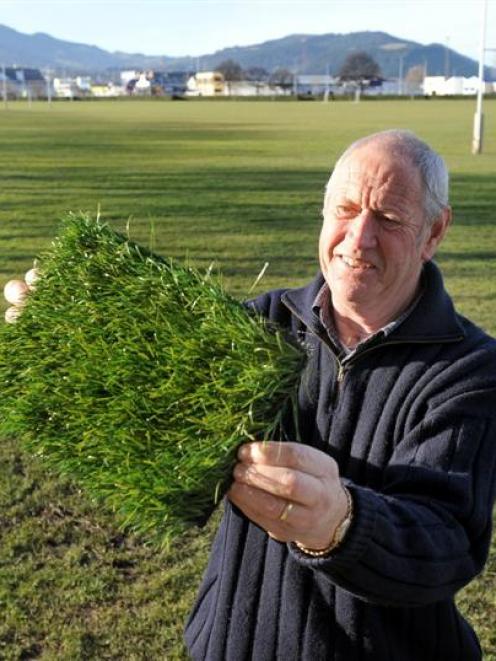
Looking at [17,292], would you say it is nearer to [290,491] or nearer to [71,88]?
[290,491]

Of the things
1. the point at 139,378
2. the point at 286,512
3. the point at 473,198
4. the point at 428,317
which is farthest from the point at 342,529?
Result: the point at 473,198

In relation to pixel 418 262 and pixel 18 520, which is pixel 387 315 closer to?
pixel 418 262

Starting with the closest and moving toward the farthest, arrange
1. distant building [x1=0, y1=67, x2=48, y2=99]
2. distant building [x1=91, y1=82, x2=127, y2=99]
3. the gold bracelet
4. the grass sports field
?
the gold bracelet, the grass sports field, distant building [x1=0, y1=67, x2=48, y2=99], distant building [x1=91, y1=82, x2=127, y2=99]

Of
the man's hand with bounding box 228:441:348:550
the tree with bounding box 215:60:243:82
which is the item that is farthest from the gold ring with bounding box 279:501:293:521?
the tree with bounding box 215:60:243:82

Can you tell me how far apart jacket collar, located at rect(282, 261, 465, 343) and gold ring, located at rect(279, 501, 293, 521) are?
718 mm

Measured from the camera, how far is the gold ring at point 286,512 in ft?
5.32

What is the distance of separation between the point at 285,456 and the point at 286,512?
0.13 metres

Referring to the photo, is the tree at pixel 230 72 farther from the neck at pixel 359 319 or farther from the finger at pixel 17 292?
the neck at pixel 359 319

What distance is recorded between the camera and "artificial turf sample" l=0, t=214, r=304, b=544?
5.31 ft

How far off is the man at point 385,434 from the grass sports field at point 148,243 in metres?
0.52

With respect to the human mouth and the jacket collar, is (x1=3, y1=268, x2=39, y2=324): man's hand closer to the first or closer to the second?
the jacket collar

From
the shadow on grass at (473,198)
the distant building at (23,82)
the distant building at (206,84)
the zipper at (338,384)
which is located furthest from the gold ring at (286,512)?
the distant building at (23,82)

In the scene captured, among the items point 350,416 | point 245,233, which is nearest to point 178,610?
point 350,416

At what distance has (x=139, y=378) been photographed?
1783 millimetres
